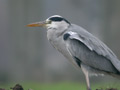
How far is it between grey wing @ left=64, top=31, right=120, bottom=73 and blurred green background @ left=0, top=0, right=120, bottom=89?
962 centimetres

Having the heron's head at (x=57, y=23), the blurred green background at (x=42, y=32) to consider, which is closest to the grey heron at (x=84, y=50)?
the heron's head at (x=57, y=23)

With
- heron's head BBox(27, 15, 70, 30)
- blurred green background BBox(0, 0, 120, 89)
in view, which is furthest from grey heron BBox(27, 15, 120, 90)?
blurred green background BBox(0, 0, 120, 89)

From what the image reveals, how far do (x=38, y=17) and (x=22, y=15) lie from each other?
0.62 meters

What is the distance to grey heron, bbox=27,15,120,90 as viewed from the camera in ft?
35.3

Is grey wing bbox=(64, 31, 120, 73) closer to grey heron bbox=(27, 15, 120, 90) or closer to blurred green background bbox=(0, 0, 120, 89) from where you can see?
grey heron bbox=(27, 15, 120, 90)

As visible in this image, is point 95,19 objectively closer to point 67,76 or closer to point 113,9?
point 113,9

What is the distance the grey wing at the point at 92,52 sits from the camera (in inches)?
423

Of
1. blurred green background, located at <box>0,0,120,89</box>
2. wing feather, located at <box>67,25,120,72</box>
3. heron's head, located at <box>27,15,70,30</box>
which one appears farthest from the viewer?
blurred green background, located at <box>0,0,120,89</box>

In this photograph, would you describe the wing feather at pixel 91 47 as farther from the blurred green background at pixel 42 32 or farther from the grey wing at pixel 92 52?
the blurred green background at pixel 42 32

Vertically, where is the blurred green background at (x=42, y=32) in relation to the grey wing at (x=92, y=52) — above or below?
below

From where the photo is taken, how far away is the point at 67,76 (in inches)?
779

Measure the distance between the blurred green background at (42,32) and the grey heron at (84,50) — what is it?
958 centimetres

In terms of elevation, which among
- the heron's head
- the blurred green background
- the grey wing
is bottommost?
the blurred green background

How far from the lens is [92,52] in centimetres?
1090
